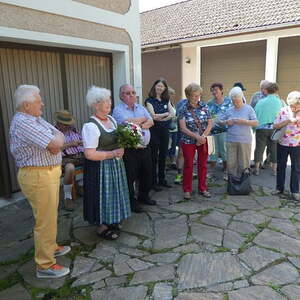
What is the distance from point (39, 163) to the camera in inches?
98.9

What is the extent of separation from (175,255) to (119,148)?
4.07ft

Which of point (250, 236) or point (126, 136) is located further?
point (250, 236)

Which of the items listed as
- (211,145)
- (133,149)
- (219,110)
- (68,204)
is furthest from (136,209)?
(219,110)

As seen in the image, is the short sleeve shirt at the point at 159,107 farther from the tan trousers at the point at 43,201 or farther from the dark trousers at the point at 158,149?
the tan trousers at the point at 43,201

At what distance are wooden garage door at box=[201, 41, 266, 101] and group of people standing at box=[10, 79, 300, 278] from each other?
5.42m

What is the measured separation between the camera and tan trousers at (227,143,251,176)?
4.59 meters

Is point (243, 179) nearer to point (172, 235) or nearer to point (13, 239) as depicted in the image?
point (172, 235)

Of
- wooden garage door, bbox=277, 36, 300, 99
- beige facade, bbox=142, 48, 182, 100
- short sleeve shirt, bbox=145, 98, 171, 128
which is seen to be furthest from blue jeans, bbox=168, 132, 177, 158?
beige facade, bbox=142, 48, 182, 100

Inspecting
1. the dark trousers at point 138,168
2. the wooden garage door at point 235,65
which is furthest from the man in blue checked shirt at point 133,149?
the wooden garage door at point 235,65

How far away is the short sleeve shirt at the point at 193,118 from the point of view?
4.23 metres

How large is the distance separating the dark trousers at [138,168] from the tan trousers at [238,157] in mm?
1445

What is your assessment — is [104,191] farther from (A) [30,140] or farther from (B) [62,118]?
(B) [62,118]

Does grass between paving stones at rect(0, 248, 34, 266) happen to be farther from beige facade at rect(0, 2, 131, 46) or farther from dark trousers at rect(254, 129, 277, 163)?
dark trousers at rect(254, 129, 277, 163)

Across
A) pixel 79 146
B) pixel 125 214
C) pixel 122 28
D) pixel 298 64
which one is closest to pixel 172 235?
pixel 125 214
